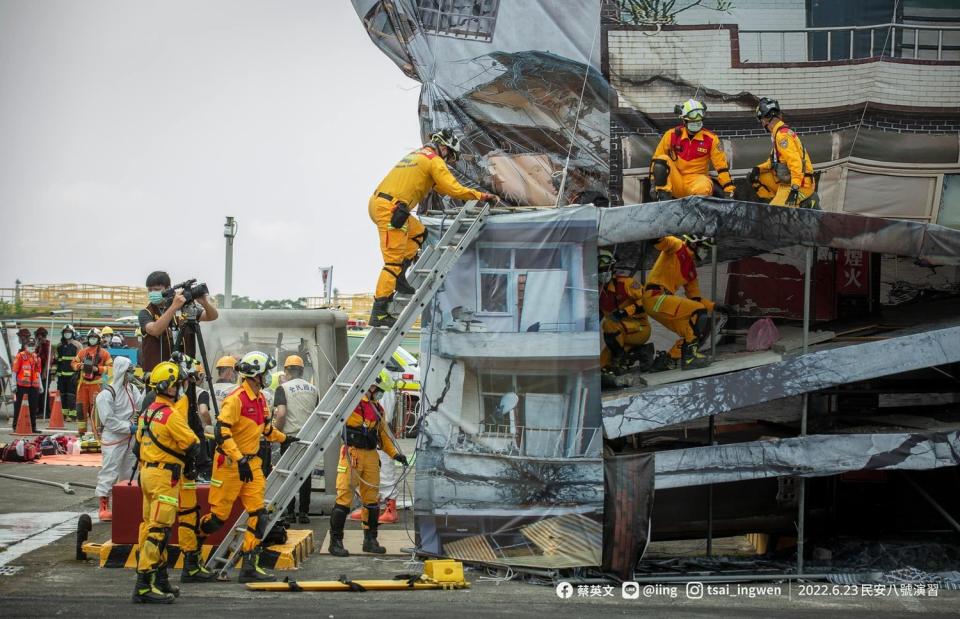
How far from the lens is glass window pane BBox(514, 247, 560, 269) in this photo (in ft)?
31.2

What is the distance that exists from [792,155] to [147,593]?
24.2ft

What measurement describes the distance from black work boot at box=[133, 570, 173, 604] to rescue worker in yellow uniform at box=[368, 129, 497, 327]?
3111mm

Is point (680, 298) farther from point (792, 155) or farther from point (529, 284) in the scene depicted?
point (792, 155)

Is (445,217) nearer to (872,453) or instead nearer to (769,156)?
(769,156)

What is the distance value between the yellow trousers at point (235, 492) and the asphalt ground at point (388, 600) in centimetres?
54

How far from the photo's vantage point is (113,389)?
460 inches

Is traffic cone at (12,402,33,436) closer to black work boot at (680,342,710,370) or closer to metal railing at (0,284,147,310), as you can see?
black work boot at (680,342,710,370)

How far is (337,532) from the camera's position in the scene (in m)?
10.3

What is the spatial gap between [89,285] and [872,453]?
45.9m

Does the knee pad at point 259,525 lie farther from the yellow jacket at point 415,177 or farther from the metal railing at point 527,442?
the yellow jacket at point 415,177

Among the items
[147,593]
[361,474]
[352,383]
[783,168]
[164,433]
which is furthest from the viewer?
[783,168]

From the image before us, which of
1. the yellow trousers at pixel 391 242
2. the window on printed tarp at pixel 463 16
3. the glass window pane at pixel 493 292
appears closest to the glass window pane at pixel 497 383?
the glass window pane at pixel 493 292

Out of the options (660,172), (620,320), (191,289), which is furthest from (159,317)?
(660,172)

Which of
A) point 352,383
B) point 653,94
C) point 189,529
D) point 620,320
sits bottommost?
point 189,529
